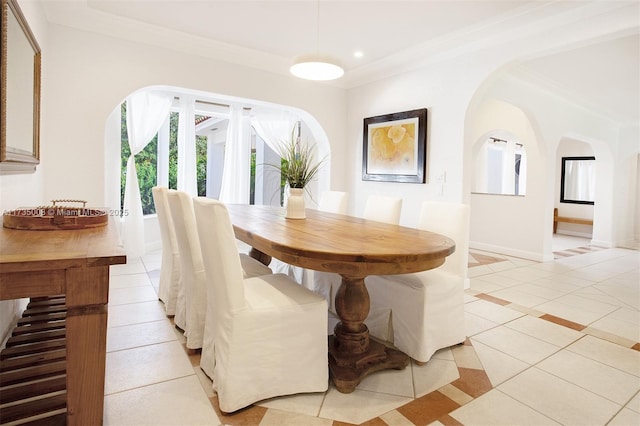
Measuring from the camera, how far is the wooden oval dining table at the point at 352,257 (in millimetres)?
1635

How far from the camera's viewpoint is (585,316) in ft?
10.4

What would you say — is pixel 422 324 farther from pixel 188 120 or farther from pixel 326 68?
pixel 188 120

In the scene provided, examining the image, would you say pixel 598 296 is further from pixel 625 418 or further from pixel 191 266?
pixel 191 266

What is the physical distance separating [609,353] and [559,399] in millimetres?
902

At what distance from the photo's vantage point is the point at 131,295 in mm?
3338

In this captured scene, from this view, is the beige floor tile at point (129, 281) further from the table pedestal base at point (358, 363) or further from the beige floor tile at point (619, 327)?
the beige floor tile at point (619, 327)

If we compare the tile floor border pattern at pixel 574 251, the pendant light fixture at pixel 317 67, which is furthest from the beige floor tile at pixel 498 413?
the tile floor border pattern at pixel 574 251

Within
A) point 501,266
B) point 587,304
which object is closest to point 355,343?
point 587,304

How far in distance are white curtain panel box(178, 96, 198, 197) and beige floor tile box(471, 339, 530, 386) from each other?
4651 millimetres

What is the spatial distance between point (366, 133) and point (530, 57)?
2.14 m

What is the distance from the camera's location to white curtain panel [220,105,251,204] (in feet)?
20.5

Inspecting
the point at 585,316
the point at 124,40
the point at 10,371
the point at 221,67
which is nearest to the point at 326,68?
the point at 221,67

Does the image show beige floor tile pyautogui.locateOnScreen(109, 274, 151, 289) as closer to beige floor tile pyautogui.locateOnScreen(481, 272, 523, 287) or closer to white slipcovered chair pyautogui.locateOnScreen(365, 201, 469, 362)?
white slipcovered chair pyautogui.locateOnScreen(365, 201, 469, 362)

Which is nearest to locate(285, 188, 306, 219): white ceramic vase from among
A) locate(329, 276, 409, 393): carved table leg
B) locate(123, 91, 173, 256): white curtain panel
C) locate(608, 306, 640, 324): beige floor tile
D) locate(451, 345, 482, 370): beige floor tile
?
locate(329, 276, 409, 393): carved table leg
